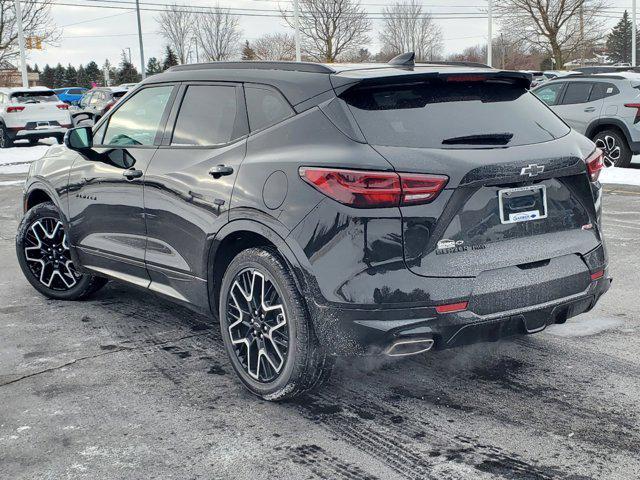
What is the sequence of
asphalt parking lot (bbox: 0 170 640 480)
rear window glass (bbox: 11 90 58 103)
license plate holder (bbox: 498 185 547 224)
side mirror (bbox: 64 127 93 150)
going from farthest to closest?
rear window glass (bbox: 11 90 58 103)
side mirror (bbox: 64 127 93 150)
license plate holder (bbox: 498 185 547 224)
asphalt parking lot (bbox: 0 170 640 480)

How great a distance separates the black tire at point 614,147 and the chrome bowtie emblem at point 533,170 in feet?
34.6

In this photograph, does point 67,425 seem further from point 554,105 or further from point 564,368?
point 554,105

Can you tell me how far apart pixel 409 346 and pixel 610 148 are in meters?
11.3

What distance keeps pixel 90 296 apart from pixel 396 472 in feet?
11.7

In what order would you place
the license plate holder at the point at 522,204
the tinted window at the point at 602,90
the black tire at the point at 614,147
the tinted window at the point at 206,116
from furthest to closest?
the tinted window at the point at 602,90 → the black tire at the point at 614,147 → the tinted window at the point at 206,116 → the license plate holder at the point at 522,204

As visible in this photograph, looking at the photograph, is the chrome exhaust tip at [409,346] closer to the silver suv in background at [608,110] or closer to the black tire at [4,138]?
the silver suv in background at [608,110]

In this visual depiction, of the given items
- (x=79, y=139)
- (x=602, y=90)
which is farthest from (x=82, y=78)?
(x=79, y=139)

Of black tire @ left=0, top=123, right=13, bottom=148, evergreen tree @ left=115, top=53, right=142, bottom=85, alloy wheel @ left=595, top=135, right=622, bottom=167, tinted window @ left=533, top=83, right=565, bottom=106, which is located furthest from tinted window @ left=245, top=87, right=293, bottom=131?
evergreen tree @ left=115, top=53, right=142, bottom=85

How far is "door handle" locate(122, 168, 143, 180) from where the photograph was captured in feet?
15.5

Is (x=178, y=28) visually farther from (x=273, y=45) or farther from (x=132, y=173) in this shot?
(x=132, y=173)

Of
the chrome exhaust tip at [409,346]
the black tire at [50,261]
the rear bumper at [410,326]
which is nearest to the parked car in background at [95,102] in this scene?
the black tire at [50,261]

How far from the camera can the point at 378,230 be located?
3.41m

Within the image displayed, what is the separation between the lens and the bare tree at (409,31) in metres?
73.8

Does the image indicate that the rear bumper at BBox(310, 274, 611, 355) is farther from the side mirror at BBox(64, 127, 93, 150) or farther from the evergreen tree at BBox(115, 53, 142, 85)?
the evergreen tree at BBox(115, 53, 142, 85)
